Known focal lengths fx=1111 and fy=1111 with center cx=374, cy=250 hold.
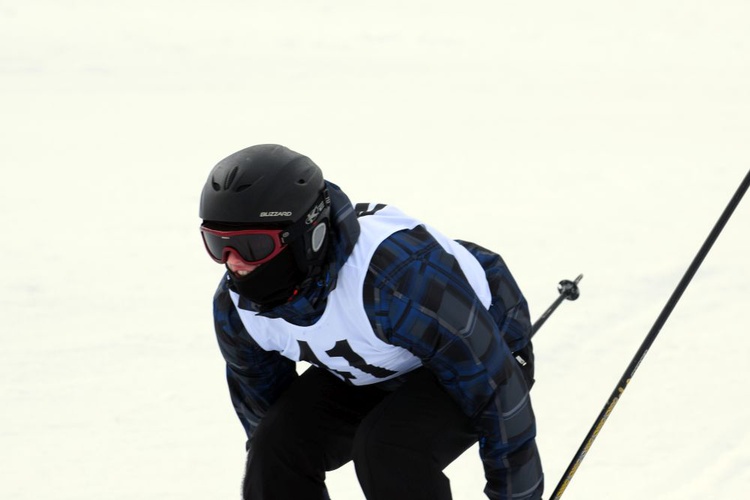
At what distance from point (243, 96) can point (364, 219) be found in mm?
5124

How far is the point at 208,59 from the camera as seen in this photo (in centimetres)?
791

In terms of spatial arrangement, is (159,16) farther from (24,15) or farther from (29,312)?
(29,312)

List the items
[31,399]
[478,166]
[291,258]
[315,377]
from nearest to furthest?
[291,258]
[315,377]
[31,399]
[478,166]

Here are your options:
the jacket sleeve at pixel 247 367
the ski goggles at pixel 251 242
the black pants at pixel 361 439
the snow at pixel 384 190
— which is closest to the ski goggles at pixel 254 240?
the ski goggles at pixel 251 242

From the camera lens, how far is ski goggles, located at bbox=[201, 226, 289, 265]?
225cm

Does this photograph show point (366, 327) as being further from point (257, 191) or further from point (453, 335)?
point (257, 191)

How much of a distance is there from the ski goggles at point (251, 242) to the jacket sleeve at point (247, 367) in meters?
0.25

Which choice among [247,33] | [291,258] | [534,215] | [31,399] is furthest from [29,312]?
[247,33]

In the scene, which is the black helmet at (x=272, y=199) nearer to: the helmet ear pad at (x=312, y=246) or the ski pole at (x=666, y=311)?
the helmet ear pad at (x=312, y=246)

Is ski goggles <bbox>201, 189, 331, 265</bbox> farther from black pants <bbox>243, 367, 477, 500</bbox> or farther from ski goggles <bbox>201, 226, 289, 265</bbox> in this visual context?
black pants <bbox>243, 367, 477, 500</bbox>

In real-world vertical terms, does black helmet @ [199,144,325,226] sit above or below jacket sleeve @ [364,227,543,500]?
above

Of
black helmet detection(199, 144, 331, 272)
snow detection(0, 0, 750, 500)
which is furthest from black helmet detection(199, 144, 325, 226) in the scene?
snow detection(0, 0, 750, 500)

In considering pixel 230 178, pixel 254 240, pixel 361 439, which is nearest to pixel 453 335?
pixel 361 439

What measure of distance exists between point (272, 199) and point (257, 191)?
0.03 metres
